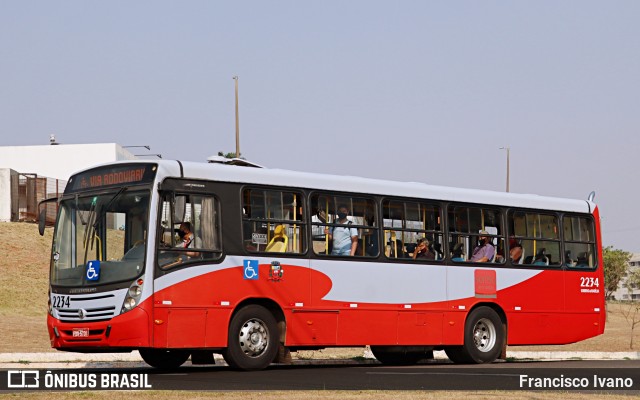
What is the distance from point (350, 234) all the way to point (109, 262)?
4.55 meters

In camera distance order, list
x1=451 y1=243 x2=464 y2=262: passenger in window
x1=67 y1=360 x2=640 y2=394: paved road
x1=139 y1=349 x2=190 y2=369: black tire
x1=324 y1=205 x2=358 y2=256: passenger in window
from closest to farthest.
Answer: x1=67 y1=360 x2=640 y2=394: paved road → x1=139 y1=349 x2=190 y2=369: black tire → x1=324 y1=205 x2=358 y2=256: passenger in window → x1=451 y1=243 x2=464 y2=262: passenger in window

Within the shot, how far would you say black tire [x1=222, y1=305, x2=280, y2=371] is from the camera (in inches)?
725

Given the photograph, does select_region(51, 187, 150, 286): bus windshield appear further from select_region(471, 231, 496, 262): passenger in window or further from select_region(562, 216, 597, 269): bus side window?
select_region(562, 216, 597, 269): bus side window

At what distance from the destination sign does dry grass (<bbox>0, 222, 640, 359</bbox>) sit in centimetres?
846

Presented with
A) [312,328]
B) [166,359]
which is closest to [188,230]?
[312,328]

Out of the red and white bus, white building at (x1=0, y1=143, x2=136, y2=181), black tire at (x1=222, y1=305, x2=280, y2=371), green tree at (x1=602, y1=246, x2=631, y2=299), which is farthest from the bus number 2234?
green tree at (x1=602, y1=246, x2=631, y2=299)

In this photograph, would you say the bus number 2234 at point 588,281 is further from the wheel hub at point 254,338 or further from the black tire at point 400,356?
the wheel hub at point 254,338

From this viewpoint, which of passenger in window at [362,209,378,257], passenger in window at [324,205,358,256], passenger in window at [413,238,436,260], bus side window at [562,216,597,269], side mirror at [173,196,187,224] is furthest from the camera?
bus side window at [562,216,597,269]

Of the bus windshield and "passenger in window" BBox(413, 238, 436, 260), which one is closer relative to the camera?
the bus windshield

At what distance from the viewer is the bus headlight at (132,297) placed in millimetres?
17375

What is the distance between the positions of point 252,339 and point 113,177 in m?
3.39

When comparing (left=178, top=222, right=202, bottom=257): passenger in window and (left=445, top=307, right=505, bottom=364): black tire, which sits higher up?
(left=178, top=222, right=202, bottom=257): passenger in window

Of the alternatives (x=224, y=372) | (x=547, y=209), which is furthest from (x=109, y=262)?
(x=547, y=209)

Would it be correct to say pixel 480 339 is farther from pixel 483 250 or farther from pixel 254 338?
pixel 254 338
